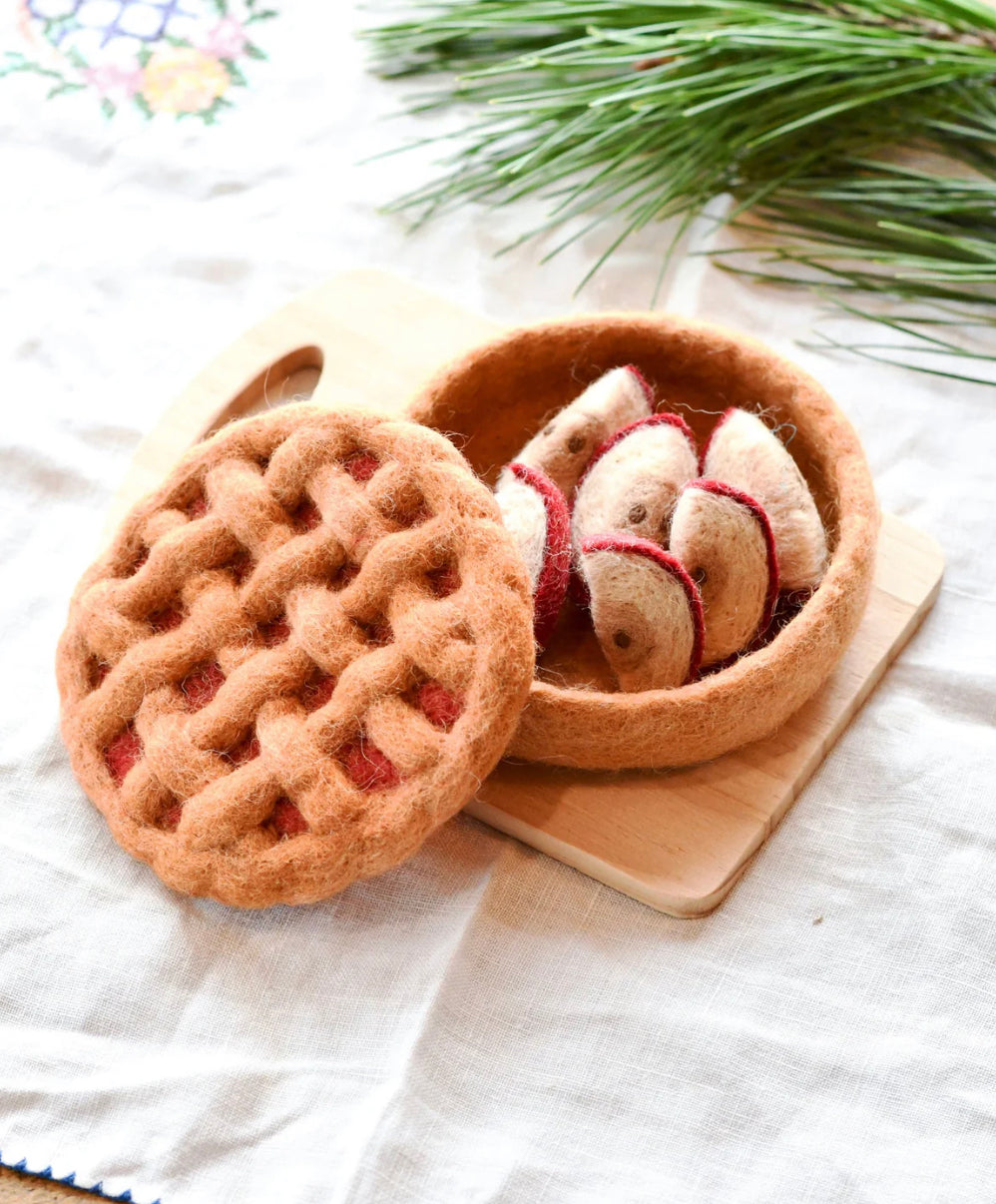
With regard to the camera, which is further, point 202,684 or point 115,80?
point 115,80

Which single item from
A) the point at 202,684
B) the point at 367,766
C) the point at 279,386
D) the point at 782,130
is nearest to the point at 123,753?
the point at 202,684

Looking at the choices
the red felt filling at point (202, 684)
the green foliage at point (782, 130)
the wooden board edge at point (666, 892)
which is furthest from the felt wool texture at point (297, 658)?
the green foliage at point (782, 130)

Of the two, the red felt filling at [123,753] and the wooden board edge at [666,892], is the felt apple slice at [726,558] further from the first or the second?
the red felt filling at [123,753]

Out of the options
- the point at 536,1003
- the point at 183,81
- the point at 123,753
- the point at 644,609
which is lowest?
the point at 536,1003

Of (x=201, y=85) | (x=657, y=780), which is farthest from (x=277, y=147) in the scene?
(x=657, y=780)

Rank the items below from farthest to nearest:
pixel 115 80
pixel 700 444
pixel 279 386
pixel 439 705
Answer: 1. pixel 115 80
2. pixel 279 386
3. pixel 700 444
4. pixel 439 705

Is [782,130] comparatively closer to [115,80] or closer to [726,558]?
[726,558]

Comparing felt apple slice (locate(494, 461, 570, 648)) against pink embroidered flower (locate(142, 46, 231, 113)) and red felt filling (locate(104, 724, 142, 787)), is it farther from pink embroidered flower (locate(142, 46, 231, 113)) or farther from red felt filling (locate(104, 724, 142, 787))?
pink embroidered flower (locate(142, 46, 231, 113))

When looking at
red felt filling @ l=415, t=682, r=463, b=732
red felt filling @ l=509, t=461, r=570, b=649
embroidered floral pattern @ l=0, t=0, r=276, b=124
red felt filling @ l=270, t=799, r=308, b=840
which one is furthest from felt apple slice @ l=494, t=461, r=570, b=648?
embroidered floral pattern @ l=0, t=0, r=276, b=124
